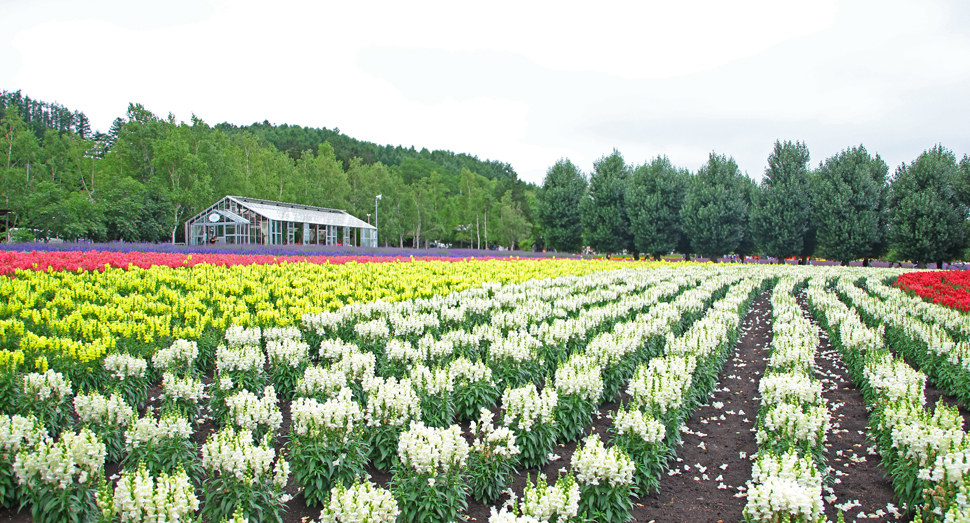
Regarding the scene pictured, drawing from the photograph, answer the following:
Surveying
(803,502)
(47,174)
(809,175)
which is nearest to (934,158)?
(809,175)

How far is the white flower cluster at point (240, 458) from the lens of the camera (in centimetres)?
482

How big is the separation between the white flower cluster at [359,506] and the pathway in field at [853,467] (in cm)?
452

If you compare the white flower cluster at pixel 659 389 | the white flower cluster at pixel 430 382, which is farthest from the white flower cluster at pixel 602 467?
the white flower cluster at pixel 430 382

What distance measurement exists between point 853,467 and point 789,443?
4.98ft

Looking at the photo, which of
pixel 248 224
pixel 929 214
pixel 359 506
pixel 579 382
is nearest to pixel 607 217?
pixel 929 214

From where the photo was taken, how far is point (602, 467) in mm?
5008

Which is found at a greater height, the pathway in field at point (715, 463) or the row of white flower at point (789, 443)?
the row of white flower at point (789, 443)

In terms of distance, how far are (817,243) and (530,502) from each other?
52.8 m

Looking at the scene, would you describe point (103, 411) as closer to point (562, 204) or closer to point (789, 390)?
point (789, 390)

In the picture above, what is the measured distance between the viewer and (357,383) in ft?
26.8

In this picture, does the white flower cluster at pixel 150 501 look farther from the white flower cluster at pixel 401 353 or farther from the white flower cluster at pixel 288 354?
the white flower cluster at pixel 401 353

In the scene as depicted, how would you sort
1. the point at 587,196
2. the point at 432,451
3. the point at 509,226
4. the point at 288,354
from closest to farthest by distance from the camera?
the point at 432,451
the point at 288,354
the point at 587,196
the point at 509,226

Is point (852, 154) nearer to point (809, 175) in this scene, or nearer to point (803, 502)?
point (809, 175)

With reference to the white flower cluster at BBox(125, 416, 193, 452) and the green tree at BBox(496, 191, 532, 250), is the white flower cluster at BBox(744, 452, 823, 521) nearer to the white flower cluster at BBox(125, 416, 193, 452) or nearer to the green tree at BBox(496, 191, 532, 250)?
the white flower cluster at BBox(125, 416, 193, 452)
